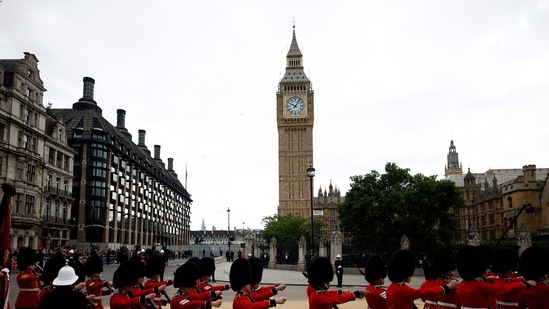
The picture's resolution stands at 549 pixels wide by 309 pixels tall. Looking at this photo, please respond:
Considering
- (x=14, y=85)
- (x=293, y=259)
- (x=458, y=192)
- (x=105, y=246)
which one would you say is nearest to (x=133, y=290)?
(x=293, y=259)

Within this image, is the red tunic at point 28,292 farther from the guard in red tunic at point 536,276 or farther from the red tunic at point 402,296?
the guard in red tunic at point 536,276

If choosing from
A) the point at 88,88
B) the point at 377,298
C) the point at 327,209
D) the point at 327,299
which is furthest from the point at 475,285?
the point at 327,209

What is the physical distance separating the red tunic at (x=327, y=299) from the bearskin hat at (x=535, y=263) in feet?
9.90

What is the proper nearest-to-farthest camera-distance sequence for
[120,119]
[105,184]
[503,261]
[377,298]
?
1. [377,298]
2. [503,261]
3. [105,184]
4. [120,119]

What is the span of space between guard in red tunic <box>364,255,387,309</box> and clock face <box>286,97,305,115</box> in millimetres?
114710

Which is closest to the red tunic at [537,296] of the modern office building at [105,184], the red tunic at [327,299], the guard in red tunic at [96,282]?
the red tunic at [327,299]

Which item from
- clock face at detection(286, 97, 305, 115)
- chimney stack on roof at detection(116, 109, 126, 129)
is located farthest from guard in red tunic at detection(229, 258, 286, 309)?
clock face at detection(286, 97, 305, 115)

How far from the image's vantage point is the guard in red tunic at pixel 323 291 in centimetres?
761

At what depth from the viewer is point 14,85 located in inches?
1737

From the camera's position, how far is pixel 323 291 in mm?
8031

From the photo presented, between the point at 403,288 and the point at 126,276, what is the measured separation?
200 inches

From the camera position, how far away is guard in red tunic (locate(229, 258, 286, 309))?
7098 millimetres

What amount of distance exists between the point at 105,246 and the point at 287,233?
1185 inches

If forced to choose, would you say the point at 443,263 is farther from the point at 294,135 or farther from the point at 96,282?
the point at 294,135
